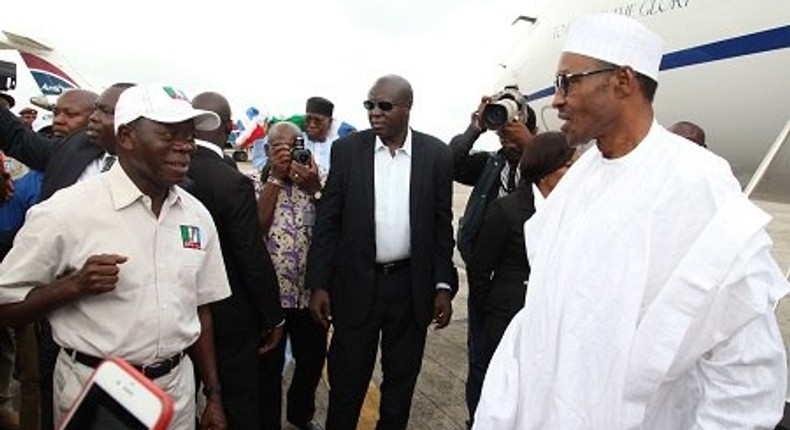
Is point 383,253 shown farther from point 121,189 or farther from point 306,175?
point 121,189

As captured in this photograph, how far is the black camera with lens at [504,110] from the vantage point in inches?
129

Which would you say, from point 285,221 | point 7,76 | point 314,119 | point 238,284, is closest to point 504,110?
point 285,221

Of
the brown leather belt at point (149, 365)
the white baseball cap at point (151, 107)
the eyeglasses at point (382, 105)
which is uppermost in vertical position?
the white baseball cap at point (151, 107)

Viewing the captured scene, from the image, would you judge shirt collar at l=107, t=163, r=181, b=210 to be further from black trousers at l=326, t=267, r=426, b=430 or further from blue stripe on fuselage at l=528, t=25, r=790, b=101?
blue stripe on fuselage at l=528, t=25, r=790, b=101

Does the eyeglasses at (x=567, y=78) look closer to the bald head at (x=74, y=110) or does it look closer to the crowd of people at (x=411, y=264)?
the crowd of people at (x=411, y=264)

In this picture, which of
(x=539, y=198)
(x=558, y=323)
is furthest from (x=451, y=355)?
(x=558, y=323)

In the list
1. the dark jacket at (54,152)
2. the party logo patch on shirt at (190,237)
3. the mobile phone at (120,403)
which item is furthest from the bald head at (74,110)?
the mobile phone at (120,403)

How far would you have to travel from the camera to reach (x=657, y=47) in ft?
5.77

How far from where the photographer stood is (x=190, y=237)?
6.95 feet

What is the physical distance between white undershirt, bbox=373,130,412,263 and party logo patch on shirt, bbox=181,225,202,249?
1222mm

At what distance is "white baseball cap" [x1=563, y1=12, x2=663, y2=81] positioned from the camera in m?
1.73

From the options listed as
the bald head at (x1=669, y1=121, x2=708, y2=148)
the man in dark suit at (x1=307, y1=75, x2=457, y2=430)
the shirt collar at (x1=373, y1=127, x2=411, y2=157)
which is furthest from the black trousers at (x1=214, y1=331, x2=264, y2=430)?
the bald head at (x1=669, y1=121, x2=708, y2=148)

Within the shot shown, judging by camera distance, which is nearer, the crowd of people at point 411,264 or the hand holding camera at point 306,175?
the crowd of people at point 411,264

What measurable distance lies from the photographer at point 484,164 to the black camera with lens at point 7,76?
2705 millimetres
